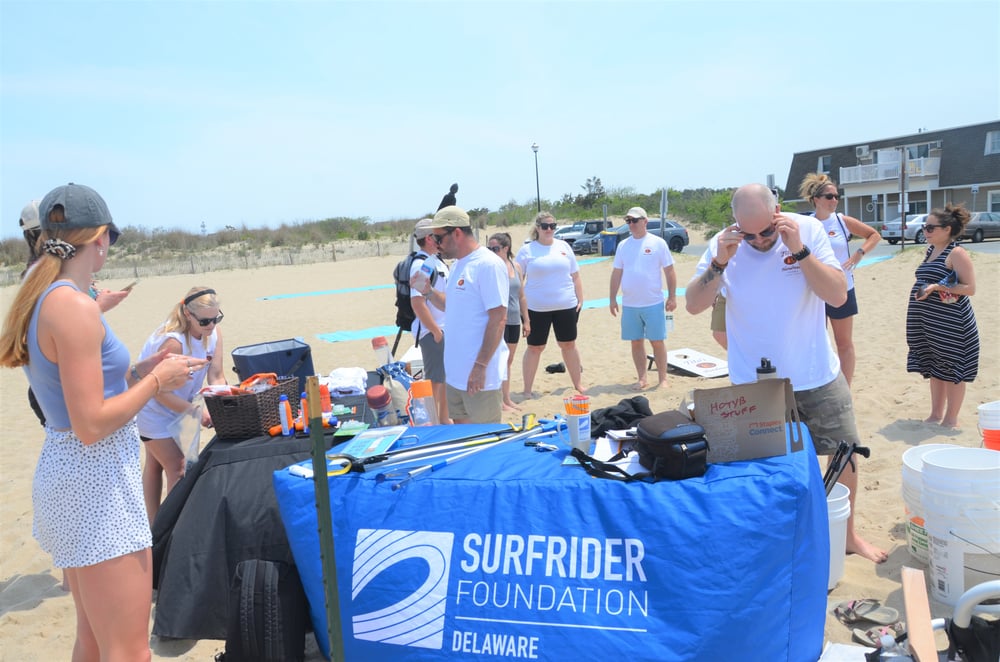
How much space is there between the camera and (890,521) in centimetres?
369

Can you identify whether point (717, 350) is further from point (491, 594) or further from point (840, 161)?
point (840, 161)

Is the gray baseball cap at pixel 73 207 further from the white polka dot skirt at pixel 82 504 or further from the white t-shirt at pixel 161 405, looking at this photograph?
the white t-shirt at pixel 161 405

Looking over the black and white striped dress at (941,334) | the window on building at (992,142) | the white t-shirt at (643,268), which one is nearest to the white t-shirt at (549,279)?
the white t-shirt at (643,268)

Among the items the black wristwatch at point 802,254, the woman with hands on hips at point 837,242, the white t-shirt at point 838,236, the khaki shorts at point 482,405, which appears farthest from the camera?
the white t-shirt at point 838,236

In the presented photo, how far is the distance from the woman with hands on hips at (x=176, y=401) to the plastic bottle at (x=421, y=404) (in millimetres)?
1078

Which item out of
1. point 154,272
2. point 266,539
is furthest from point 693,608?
point 154,272

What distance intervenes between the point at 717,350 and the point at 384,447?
256 inches

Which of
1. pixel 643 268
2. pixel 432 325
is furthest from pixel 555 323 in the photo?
pixel 432 325

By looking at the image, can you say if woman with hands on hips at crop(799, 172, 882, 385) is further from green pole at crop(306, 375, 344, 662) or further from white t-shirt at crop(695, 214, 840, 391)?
green pole at crop(306, 375, 344, 662)

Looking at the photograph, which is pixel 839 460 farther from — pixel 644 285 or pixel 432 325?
pixel 644 285

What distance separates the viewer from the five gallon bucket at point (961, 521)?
109 inches

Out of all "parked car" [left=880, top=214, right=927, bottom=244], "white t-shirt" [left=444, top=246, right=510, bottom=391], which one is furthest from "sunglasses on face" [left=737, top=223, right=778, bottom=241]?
"parked car" [left=880, top=214, right=927, bottom=244]

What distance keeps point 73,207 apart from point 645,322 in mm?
5352

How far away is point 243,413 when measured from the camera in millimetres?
3447
